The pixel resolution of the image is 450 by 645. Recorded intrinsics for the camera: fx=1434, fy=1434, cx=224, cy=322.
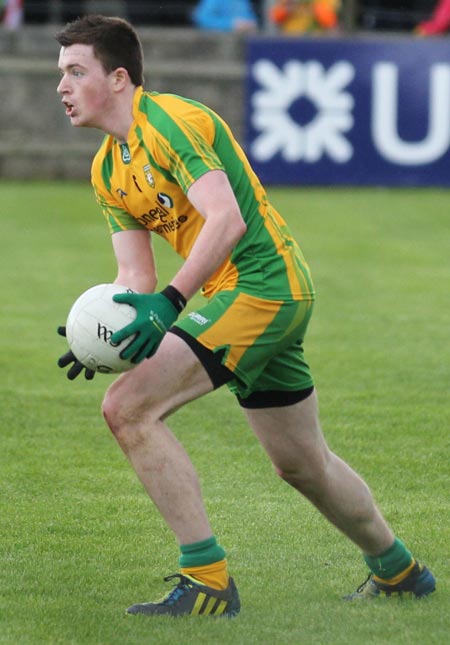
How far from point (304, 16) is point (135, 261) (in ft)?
48.2

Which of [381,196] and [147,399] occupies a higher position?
[147,399]

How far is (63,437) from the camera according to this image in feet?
25.9

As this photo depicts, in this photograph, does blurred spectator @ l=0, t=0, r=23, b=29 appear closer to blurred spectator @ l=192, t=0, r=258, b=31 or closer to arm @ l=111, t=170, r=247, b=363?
blurred spectator @ l=192, t=0, r=258, b=31

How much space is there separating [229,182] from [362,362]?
4.90 metres

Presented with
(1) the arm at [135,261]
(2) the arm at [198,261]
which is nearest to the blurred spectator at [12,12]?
(1) the arm at [135,261]

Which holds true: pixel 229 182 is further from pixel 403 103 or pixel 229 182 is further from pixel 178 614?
pixel 403 103

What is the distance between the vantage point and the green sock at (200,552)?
495cm

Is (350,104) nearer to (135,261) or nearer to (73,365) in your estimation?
(135,261)

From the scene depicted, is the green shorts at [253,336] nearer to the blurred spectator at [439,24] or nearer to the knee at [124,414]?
the knee at [124,414]

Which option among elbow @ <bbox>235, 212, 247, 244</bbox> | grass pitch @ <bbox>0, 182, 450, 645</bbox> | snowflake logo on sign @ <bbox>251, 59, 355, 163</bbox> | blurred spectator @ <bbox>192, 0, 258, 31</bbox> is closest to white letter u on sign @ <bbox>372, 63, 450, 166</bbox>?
snowflake logo on sign @ <bbox>251, 59, 355, 163</bbox>

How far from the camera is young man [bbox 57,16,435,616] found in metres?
4.86

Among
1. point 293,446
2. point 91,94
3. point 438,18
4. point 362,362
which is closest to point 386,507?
point 293,446

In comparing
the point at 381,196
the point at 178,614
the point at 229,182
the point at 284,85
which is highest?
the point at 229,182

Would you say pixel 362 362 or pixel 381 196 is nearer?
pixel 362 362
